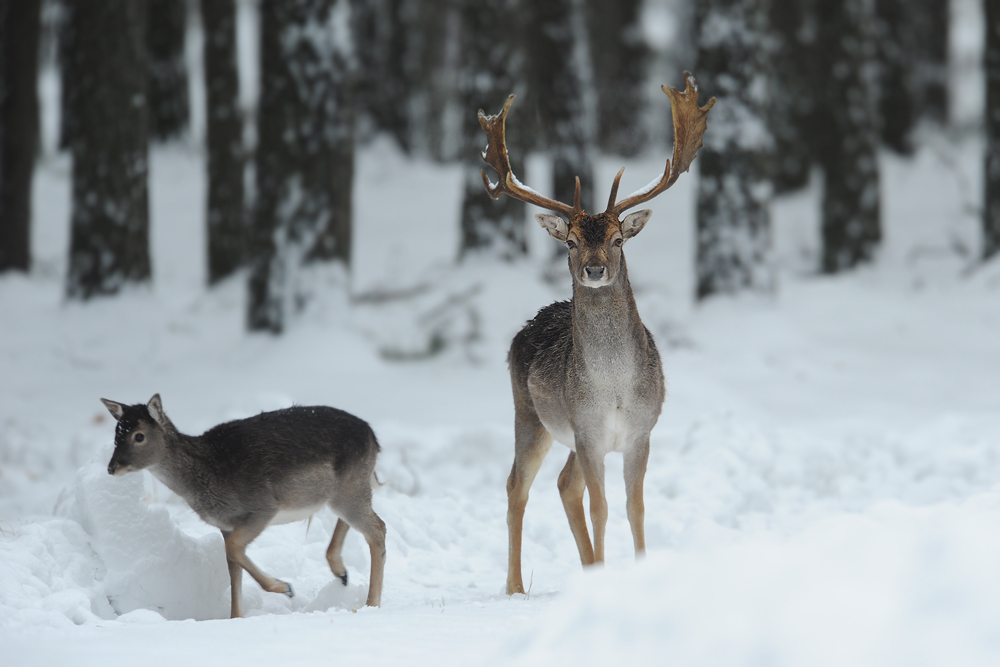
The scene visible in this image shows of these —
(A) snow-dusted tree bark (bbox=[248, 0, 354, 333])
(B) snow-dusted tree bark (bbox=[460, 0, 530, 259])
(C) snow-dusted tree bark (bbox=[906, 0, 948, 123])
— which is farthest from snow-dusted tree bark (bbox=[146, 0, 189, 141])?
(C) snow-dusted tree bark (bbox=[906, 0, 948, 123])

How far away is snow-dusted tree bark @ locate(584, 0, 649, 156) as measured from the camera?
26.2 metres

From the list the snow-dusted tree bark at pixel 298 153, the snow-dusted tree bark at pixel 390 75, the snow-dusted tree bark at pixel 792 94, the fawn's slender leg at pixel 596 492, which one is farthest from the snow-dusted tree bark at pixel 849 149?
the fawn's slender leg at pixel 596 492

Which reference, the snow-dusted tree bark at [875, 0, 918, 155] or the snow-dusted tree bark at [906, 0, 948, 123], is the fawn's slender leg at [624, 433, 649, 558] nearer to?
the snow-dusted tree bark at [875, 0, 918, 155]

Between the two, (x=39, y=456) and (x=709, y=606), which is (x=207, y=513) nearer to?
(x=709, y=606)

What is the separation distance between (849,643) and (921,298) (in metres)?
13.2

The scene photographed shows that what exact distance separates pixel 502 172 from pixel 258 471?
7.36 feet

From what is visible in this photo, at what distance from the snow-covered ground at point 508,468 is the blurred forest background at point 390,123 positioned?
0.57 metres

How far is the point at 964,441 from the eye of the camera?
9.56m

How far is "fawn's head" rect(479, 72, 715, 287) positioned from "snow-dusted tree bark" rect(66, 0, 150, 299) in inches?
319

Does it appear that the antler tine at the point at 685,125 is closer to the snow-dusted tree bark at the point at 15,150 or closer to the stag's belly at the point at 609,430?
the stag's belly at the point at 609,430

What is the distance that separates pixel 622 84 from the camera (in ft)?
Answer: 93.7

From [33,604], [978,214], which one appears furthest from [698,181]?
[33,604]

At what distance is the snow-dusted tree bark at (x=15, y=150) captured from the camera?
16.7 meters

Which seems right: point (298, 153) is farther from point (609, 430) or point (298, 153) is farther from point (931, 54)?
point (931, 54)
